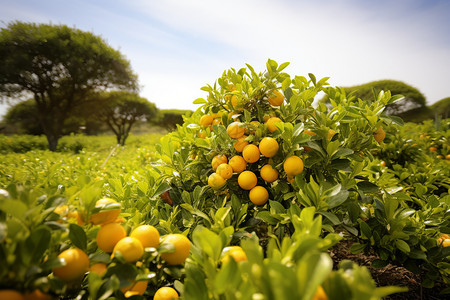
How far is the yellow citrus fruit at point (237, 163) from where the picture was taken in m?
1.29

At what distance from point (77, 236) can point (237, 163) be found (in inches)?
32.2

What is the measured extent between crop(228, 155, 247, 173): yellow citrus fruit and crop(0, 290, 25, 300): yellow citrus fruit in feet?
3.16

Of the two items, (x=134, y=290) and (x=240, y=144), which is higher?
A: (x=240, y=144)

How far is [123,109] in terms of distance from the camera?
19.6 meters

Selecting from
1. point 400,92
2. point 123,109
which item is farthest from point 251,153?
point 123,109

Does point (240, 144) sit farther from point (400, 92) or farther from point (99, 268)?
point (400, 92)

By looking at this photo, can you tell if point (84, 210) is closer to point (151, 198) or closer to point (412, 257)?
point (151, 198)

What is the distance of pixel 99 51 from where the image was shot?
13.3 metres

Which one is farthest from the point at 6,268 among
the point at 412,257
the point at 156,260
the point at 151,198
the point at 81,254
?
the point at 412,257

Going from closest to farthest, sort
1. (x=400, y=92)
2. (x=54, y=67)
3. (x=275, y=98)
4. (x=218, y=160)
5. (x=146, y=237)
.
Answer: (x=146, y=237) < (x=218, y=160) < (x=275, y=98) < (x=54, y=67) < (x=400, y=92)

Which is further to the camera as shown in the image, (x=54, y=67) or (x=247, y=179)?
(x=54, y=67)

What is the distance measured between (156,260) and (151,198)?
65cm

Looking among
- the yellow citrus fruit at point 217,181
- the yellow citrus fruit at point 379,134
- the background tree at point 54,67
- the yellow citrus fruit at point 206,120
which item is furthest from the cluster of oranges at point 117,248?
the background tree at point 54,67

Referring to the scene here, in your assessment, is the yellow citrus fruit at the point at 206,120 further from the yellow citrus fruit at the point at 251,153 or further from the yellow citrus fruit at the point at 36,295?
the yellow citrus fruit at the point at 36,295
